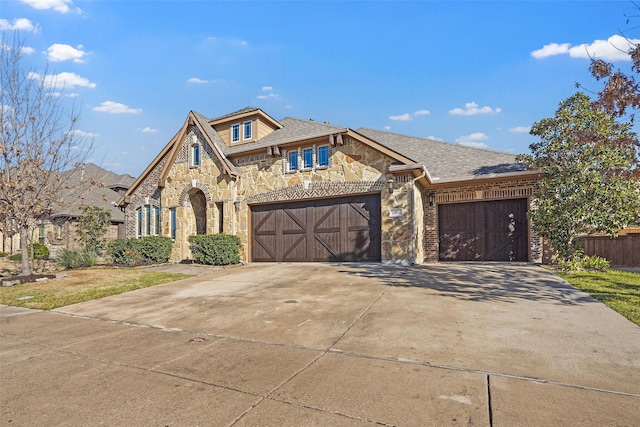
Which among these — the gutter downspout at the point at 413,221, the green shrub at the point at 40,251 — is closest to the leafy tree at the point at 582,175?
the gutter downspout at the point at 413,221

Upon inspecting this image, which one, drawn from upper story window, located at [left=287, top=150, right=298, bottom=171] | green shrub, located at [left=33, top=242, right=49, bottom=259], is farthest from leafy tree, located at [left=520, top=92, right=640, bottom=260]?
green shrub, located at [left=33, top=242, right=49, bottom=259]

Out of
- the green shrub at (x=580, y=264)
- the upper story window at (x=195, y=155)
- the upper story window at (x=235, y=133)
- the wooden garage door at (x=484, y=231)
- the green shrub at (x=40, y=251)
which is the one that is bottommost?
the green shrub at (x=40, y=251)

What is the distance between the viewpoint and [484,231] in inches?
517

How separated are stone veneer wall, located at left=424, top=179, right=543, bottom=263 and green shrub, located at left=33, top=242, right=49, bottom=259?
81.7 ft

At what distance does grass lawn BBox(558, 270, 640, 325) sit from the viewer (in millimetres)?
5803

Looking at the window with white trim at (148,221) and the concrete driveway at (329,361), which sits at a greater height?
the window with white trim at (148,221)

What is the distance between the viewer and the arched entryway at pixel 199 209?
656 inches

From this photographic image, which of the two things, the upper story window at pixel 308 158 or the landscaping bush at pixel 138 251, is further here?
the landscaping bush at pixel 138 251

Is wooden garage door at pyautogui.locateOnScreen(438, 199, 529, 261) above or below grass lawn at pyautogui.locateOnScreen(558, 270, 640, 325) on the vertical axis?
above

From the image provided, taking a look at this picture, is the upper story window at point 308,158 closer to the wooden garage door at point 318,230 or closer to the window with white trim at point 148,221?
the wooden garage door at point 318,230

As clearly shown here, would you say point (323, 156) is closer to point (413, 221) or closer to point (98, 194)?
point (413, 221)

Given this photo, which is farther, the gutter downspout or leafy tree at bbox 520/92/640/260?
the gutter downspout

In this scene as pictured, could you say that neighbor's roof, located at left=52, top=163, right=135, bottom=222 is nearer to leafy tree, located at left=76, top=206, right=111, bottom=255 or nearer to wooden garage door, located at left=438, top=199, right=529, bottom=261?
leafy tree, located at left=76, top=206, right=111, bottom=255

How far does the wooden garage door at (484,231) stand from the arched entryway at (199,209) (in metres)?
11.3
